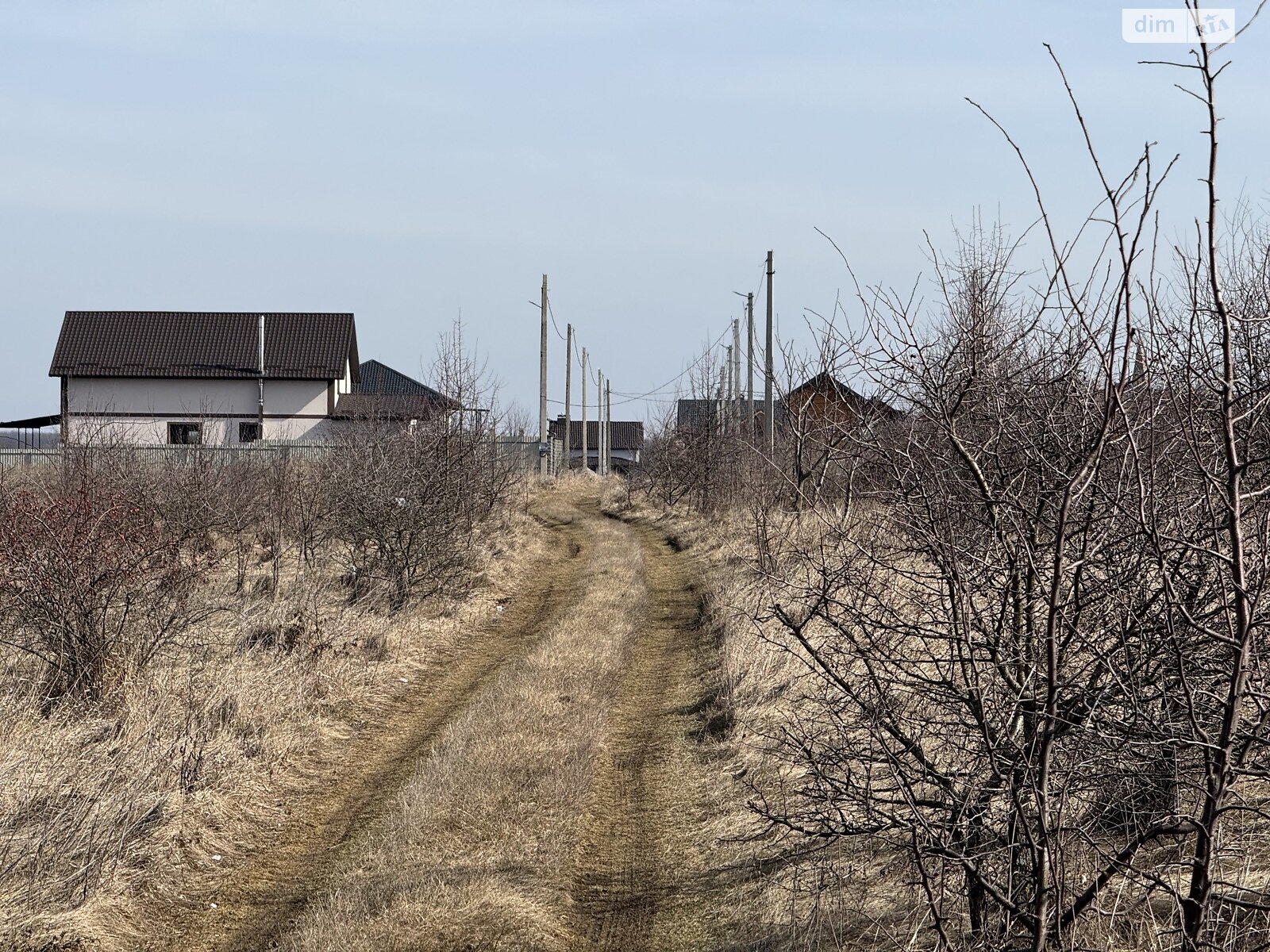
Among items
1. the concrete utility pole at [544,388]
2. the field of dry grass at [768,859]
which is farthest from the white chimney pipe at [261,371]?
the field of dry grass at [768,859]

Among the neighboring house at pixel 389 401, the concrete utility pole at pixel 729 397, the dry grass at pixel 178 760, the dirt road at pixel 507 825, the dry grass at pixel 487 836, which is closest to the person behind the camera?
the dry grass at pixel 487 836

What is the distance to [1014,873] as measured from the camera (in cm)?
411

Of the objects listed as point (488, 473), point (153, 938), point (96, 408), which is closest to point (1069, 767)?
point (153, 938)

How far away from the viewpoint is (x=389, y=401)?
34.8 meters

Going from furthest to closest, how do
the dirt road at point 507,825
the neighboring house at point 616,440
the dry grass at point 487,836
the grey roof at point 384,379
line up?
1. the neighboring house at point 616,440
2. the grey roof at point 384,379
3. the dirt road at point 507,825
4. the dry grass at point 487,836

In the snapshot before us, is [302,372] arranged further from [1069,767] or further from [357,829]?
[1069,767]

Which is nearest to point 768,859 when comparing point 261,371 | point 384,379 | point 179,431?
point 179,431

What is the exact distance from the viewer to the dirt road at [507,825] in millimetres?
5426

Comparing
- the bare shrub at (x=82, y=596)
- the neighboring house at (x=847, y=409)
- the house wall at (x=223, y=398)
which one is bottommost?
the bare shrub at (x=82, y=596)

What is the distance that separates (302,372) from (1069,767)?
42.1 metres

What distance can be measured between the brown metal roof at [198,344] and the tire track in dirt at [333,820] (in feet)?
105

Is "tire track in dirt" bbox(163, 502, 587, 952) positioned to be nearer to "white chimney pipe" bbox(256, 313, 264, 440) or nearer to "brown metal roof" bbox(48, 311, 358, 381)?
"white chimney pipe" bbox(256, 313, 264, 440)

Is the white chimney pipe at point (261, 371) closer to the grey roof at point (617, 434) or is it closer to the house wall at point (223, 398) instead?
the house wall at point (223, 398)

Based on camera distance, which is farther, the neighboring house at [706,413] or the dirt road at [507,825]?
the neighboring house at [706,413]
